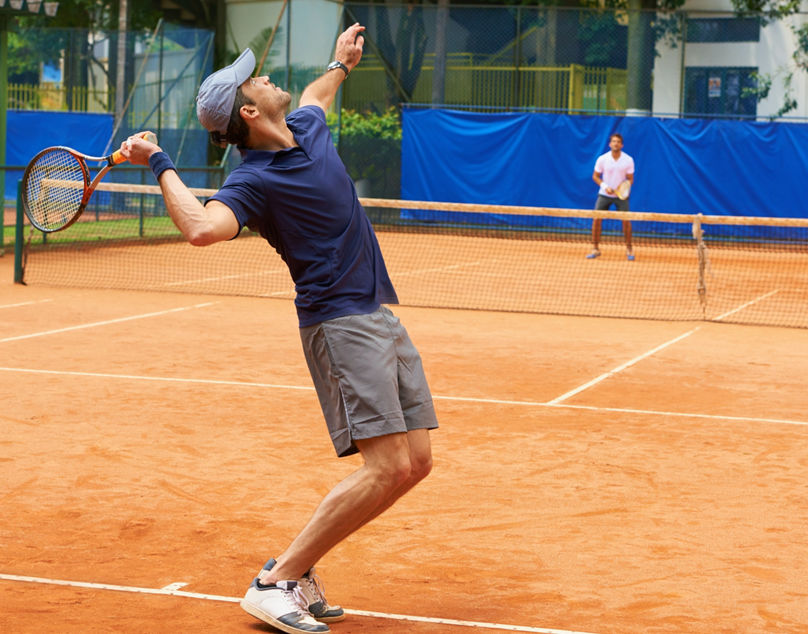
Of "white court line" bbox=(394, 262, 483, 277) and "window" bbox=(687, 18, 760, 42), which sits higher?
"window" bbox=(687, 18, 760, 42)

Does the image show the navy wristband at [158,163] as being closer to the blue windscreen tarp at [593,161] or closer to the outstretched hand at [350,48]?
the outstretched hand at [350,48]

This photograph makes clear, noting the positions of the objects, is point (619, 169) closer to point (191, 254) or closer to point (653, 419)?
point (191, 254)

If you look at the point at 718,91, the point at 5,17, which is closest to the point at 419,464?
the point at 5,17

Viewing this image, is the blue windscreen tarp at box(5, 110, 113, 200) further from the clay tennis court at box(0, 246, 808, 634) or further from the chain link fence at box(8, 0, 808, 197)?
the clay tennis court at box(0, 246, 808, 634)

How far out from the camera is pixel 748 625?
385 cm

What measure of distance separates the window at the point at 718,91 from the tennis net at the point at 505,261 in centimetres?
246

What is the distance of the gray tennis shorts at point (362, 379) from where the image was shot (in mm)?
3711

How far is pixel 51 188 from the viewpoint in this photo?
5660 mm

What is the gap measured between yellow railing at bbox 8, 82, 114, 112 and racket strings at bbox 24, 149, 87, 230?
2043 centimetres

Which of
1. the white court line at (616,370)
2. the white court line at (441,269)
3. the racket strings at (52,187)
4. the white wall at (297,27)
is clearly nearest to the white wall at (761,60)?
the white wall at (297,27)

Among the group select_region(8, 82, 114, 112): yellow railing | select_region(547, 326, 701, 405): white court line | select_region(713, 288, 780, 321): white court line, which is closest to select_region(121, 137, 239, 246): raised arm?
select_region(547, 326, 701, 405): white court line

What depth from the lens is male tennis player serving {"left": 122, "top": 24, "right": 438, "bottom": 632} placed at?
370 cm

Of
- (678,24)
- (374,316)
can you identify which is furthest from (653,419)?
(678,24)

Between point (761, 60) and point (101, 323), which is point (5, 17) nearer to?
point (101, 323)
